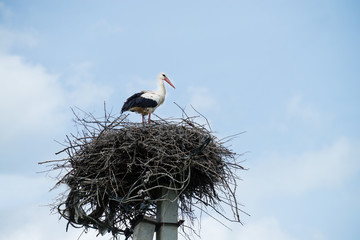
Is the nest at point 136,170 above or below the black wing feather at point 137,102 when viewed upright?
below

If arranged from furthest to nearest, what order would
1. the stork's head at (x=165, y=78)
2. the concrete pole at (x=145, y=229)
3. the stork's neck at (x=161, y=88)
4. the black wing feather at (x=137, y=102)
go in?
1. the stork's head at (x=165, y=78)
2. the stork's neck at (x=161, y=88)
3. the black wing feather at (x=137, y=102)
4. the concrete pole at (x=145, y=229)

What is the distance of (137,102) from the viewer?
711cm

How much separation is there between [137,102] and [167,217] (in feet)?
9.52

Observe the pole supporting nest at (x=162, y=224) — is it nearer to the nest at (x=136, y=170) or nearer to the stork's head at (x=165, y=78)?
the nest at (x=136, y=170)

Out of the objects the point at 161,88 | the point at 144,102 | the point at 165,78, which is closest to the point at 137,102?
the point at 144,102

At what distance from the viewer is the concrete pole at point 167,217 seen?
4469 mm

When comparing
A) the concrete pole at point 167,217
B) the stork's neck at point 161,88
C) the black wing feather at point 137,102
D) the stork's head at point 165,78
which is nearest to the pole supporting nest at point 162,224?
the concrete pole at point 167,217

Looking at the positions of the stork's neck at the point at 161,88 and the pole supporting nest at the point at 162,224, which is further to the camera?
the stork's neck at the point at 161,88

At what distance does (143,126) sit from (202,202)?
1057 millimetres

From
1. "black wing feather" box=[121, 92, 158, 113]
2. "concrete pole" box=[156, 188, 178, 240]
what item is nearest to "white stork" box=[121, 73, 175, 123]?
"black wing feather" box=[121, 92, 158, 113]

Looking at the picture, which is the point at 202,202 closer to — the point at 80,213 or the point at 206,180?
the point at 206,180

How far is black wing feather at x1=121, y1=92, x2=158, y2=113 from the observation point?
280 inches

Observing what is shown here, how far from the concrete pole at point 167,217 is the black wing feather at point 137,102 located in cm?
262

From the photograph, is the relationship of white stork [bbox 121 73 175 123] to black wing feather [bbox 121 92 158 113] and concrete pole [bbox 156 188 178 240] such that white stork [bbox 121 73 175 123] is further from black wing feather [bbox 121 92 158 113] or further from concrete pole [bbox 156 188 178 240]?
concrete pole [bbox 156 188 178 240]
